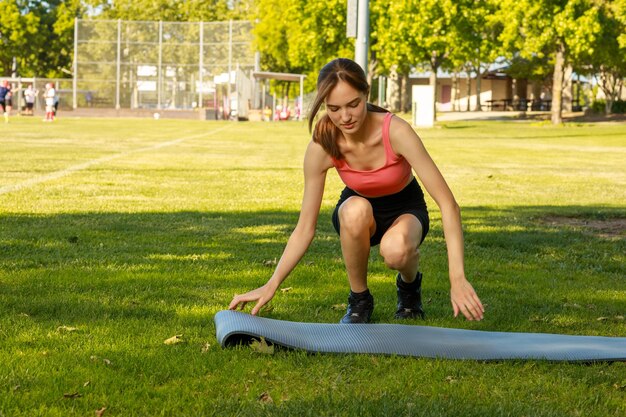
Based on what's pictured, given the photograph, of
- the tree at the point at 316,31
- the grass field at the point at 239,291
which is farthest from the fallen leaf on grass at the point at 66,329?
the tree at the point at 316,31

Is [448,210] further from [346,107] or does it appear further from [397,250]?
[397,250]

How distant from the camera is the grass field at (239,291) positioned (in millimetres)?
3680

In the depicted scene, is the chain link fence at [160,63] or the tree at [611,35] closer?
the tree at [611,35]

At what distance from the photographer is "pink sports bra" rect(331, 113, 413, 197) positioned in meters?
4.79

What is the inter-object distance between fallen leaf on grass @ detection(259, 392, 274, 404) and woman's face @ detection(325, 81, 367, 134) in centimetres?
130

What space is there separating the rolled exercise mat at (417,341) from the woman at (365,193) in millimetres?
192

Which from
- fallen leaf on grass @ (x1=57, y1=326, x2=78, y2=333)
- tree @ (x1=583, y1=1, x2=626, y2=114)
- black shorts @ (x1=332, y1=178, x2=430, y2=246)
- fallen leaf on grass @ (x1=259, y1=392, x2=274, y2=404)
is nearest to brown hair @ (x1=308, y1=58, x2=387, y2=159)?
black shorts @ (x1=332, y1=178, x2=430, y2=246)

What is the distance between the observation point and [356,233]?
16.3ft

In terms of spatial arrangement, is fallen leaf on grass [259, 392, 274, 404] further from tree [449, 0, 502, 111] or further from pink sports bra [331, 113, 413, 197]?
tree [449, 0, 502, 111]

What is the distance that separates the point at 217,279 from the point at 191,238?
1914 millimetres

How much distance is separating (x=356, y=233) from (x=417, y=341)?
72 cm

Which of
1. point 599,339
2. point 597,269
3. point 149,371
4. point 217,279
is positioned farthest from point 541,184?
point 149,371

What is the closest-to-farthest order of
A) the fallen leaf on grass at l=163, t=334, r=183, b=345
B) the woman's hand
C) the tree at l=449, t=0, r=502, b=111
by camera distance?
the woman's hand < the fallen leaf on grass at l=163, t=334, r=183, b=345 < the tree at l=449, t=0, r=502, b=111

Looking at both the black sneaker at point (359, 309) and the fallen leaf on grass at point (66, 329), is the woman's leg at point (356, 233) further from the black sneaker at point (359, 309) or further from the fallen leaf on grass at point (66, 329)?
the fallen leaf on grass at point (66, 329)
